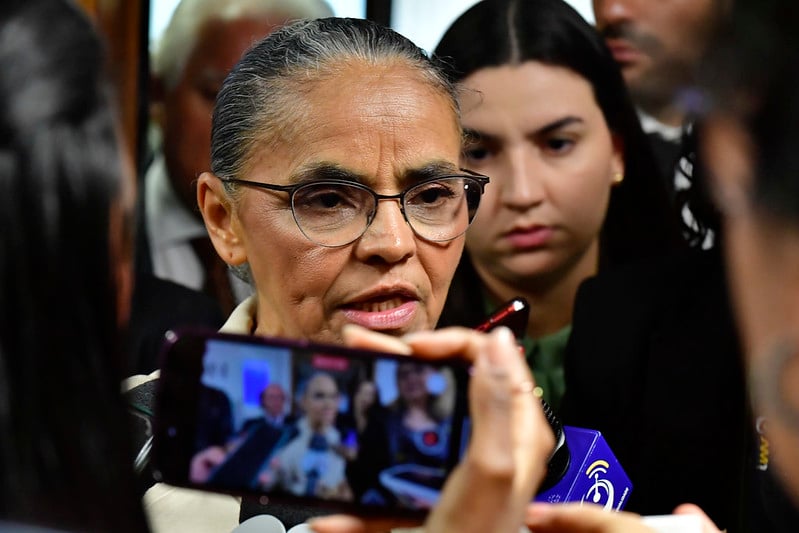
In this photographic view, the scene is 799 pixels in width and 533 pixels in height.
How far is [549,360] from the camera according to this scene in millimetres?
2205

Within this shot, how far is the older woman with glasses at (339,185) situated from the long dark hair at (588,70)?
46 cm

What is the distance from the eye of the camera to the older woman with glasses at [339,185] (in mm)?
1677

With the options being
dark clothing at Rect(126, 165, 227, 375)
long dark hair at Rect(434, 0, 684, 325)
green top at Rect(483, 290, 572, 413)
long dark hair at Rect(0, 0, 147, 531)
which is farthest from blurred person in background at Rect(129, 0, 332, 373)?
long dark hair at Rect(0, 0, 147, 531)

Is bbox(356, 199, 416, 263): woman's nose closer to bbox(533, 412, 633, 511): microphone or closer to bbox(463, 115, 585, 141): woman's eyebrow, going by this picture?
bbox(533, 412, 633, 511): microphone

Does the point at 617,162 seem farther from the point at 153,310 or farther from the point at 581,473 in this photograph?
the point at 153,310

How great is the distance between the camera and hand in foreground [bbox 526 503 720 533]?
1040mm

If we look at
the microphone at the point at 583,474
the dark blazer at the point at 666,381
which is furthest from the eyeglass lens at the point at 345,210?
the dark blazer at the point at 666,381

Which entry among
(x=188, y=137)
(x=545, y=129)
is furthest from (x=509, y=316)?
(x=188, y=137)

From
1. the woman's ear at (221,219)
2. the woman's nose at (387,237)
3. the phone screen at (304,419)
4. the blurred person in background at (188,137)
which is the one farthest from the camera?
the blurred person in background at (188,137)

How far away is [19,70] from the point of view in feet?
2.77

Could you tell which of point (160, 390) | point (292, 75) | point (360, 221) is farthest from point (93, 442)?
point (292, 75)

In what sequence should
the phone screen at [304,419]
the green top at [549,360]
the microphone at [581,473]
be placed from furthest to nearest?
the green top at [549,360] → the microphone at [581,473] → the phone screen at [304,419]

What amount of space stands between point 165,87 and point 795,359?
1949 mm

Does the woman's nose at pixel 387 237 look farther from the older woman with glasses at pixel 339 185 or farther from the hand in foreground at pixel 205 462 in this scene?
the hand in foreground at pixel 205 462
